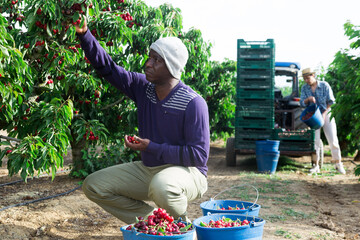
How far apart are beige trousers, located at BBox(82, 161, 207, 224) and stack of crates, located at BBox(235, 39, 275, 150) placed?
5610mm

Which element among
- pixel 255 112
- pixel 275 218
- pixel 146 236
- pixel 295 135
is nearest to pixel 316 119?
pixel 295 135

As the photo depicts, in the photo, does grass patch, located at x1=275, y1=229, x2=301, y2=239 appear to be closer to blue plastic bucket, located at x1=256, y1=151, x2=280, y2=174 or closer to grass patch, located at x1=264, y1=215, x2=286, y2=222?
grass patch, located at x1=264, y1=215, x2=286, y2=222

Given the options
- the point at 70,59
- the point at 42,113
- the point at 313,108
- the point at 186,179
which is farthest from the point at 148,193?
the point at 313,108

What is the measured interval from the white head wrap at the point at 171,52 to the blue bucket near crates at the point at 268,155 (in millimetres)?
5236

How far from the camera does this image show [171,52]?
323 cm

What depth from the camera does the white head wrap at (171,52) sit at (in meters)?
3.21

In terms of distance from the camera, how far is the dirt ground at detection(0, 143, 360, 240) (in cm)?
401

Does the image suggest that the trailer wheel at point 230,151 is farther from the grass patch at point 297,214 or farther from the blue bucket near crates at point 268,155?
the grass patch at point 297,214

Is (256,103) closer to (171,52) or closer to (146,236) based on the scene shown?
(171,52)

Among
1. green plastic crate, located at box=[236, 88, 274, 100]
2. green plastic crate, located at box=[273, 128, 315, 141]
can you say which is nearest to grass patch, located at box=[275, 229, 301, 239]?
green plastic crate, located at box=[273, 128, 315, 141]

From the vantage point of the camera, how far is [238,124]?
8906 mm

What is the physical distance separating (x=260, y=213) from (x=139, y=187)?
195 cm

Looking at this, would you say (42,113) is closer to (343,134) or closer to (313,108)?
(313,108)

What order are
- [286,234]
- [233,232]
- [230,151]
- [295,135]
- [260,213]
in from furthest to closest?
[230,151] → [295,135] → [260,213] → [286,234] → [233,232]
